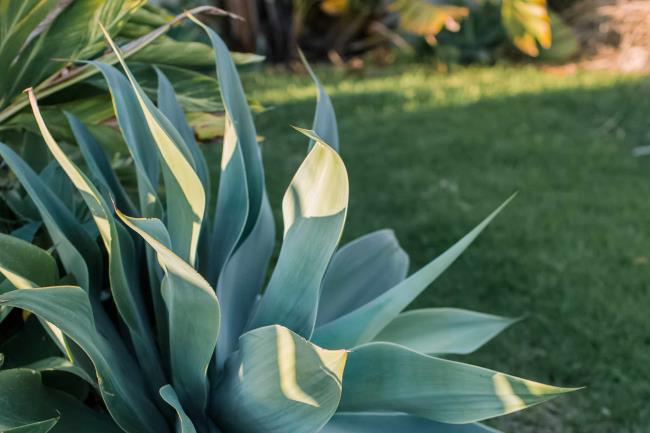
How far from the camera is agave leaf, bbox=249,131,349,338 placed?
1.19m

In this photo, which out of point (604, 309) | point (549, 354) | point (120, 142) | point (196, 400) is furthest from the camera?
point (604, 309)

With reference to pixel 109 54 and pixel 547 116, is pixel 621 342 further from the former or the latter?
pixel 547 116

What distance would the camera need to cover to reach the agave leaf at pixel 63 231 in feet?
4.18

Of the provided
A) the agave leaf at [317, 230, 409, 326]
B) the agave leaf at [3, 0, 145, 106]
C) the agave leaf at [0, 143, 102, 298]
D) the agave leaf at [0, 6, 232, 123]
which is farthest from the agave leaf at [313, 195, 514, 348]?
the agave leaf at [3, 0, 145, 106]

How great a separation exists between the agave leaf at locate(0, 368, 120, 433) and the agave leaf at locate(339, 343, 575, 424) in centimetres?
43

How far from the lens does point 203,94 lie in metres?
1.80

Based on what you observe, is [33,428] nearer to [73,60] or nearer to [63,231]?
[63,231]

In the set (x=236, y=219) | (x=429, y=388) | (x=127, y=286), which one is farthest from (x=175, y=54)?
(x=429, y=388)

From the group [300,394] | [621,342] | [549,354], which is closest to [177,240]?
[300,394]

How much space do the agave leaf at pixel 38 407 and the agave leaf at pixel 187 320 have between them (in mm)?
152

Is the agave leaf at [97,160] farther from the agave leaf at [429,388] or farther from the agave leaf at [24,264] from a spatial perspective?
the agave leaf at [429,388]

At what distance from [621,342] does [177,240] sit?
183cm

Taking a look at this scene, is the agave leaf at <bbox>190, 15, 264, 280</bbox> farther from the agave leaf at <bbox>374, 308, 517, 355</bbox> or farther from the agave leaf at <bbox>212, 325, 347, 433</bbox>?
the agave leaf at <bbox>374, 308, 517, 355</bbox>

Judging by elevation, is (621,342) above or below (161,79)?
below
